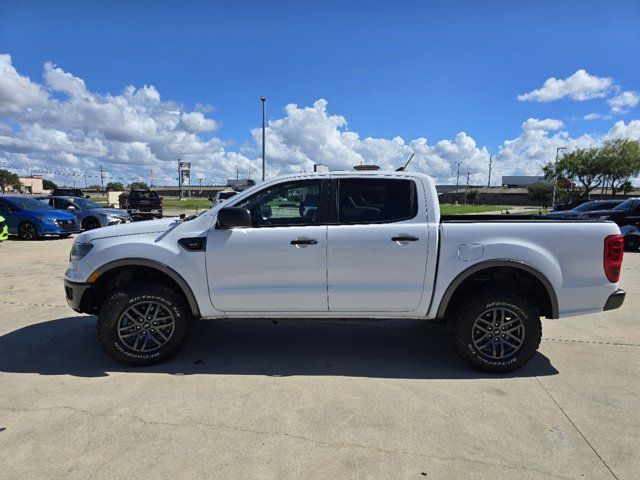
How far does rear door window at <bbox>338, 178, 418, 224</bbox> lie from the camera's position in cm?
374

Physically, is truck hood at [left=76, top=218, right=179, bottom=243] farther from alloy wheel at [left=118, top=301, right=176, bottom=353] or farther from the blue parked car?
the blue parked car

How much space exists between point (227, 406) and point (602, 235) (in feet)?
11.3

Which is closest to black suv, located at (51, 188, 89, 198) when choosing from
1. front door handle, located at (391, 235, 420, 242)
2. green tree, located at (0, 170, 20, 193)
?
front door handle, located at (391, 235, 420, 242)

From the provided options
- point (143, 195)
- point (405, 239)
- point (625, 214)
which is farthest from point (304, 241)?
point (143, 195)

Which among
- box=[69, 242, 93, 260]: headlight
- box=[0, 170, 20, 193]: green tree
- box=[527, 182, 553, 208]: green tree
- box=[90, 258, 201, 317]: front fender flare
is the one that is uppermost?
box=[0, 170, 20, 193]: green tree

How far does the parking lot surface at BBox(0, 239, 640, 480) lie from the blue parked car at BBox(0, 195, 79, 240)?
10060 mm

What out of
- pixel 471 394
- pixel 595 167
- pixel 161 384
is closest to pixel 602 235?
pixel 471 394

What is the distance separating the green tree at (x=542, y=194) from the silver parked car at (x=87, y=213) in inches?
2557

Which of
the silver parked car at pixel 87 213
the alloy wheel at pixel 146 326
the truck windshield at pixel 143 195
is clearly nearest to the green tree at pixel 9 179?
the truck windshield at pixel 143 195

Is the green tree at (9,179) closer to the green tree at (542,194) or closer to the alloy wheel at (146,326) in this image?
the green tree at (542,194)

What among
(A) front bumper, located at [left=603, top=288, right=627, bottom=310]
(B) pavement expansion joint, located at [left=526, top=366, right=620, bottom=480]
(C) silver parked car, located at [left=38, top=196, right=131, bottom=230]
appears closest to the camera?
(B) pavement expansion joint, located at [left=526, top=366, right=620, bottom=480]

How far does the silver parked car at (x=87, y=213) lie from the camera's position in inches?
613

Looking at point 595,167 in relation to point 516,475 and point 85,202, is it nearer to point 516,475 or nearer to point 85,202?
point 85,202

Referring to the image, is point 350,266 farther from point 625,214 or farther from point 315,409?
point 625,214
